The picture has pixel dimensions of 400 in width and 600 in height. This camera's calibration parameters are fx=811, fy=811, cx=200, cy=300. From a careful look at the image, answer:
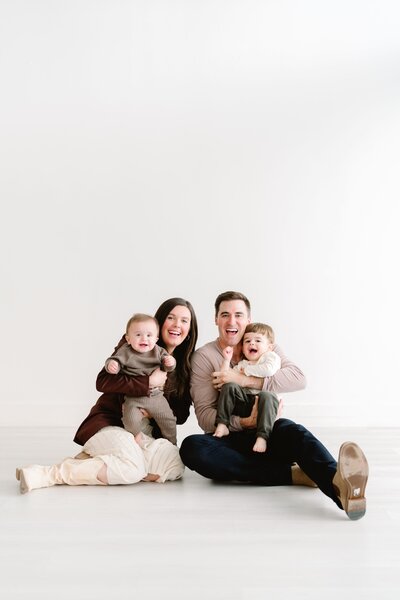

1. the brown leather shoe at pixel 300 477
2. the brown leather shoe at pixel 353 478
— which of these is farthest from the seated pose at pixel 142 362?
the brown leather shoe at pixel 353 478

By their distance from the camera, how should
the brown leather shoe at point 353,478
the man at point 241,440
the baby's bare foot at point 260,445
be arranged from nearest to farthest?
the brown leather shoe at point 353,478
the man at point 241,440
the baby's bare foot at point 260,445

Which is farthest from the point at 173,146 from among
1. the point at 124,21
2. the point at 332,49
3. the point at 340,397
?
the point at 340,397

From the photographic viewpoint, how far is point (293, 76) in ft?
19.6

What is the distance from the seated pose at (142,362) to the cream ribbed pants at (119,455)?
0.09 m

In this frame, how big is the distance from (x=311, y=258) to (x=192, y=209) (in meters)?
0.93

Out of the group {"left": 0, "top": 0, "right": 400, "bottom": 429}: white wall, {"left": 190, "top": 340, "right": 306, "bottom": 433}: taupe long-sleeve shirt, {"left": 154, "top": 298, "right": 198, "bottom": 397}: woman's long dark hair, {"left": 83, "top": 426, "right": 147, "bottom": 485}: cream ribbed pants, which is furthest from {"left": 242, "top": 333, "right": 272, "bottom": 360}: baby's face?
{"left": 0, "top": 0, "right": 400, "bottom": 429}: white wall

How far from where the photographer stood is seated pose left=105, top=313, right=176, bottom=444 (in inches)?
141

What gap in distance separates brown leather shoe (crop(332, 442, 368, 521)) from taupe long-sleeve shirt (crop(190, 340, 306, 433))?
2.55ft

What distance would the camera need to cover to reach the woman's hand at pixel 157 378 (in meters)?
3.58

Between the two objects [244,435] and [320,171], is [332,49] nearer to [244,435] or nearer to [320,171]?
[320,171]

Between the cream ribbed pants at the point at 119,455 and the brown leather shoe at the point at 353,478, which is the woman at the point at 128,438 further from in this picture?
the brown leather shoe at the point at 353,478

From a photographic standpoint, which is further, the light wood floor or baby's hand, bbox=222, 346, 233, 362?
baby's hand, bbox=222, 346, 233, 362

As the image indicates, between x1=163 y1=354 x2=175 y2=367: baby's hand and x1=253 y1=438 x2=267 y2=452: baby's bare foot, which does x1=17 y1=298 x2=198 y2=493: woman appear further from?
x1=253 y1=438 x2=267 y2=452: baby's bare foot

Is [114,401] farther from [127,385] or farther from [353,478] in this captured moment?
[353,478]
